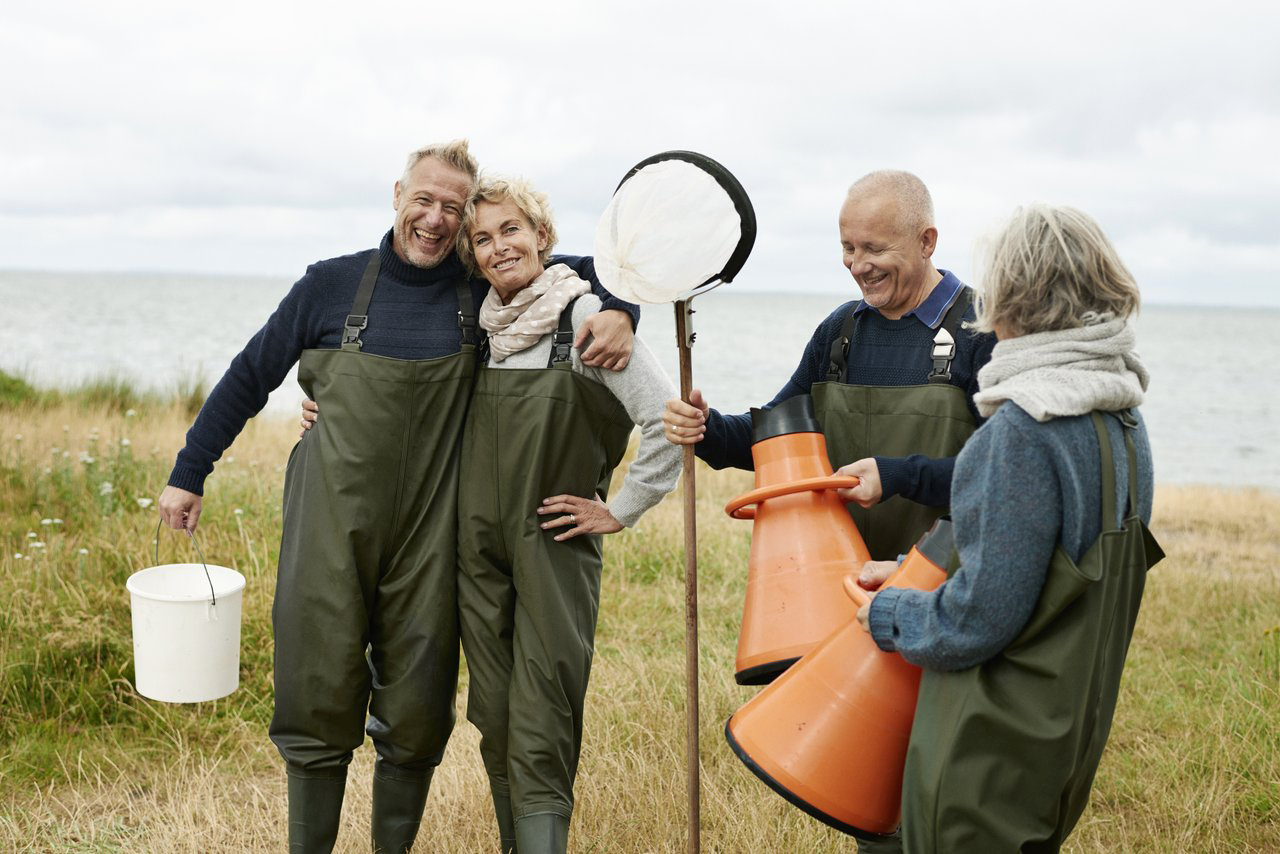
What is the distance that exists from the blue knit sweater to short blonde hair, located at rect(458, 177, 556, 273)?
52.8 inches

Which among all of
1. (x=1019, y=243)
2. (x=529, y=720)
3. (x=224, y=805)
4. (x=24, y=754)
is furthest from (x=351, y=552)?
(x=24, y=754)

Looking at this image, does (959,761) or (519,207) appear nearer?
(959,761)

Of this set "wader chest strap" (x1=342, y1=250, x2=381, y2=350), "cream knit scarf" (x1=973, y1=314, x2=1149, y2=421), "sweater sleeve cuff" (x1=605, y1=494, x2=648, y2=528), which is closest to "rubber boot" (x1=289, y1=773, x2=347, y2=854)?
"sweater sleeve cuff" (x1=605, y1=494, x2=648, y2=528)

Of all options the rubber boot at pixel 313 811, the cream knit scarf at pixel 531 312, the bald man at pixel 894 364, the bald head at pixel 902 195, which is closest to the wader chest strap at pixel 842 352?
the bald man at pixel 894 364

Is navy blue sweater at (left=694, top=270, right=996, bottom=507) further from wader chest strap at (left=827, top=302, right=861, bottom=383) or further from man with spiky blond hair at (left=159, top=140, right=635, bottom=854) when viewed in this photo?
man with spiky blond hair at (left=159, top=140, right=635, bottom=854)

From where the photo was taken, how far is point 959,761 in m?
1.87

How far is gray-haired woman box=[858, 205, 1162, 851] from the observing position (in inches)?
71.4

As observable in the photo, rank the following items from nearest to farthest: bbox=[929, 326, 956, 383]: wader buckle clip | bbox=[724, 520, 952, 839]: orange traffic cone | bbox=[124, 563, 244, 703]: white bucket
A: bbox=[724, 520, 952, 839]: orange traffic cone
bbox=[929, 326, 956, 383]: wader buckle clip
bbox=[124, 563, 244, 703]: white bucket

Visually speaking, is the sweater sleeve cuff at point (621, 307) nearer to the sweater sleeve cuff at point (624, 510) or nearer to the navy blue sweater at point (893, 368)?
the navy blue sweater at point (893, 368)

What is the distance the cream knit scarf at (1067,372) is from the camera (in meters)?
1.81

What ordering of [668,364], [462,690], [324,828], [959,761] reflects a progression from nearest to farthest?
[959,761] → [324,828] → [462,690] → [668,364]

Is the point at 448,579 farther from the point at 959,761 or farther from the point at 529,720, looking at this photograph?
the point at 959,761

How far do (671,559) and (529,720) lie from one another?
3698 mm

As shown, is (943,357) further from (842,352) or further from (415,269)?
(415,269)
